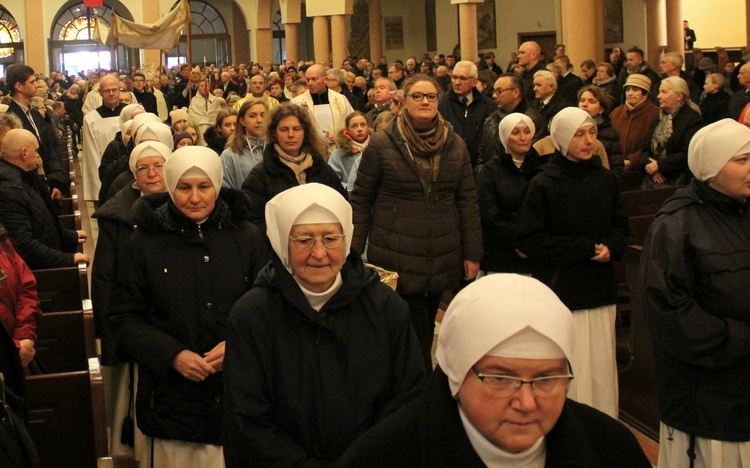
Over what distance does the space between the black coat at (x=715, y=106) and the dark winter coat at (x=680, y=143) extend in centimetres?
266

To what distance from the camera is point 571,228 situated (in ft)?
17.4

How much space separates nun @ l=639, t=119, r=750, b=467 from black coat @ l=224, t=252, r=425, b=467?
1289 mm

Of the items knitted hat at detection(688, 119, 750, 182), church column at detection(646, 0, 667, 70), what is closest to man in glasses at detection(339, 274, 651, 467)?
knitted hat at detection(688, 119, 750, 182)

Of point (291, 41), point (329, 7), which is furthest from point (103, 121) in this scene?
point (291, 41)

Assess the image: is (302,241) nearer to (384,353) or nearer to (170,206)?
(384,353)

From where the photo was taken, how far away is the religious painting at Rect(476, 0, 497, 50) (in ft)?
103

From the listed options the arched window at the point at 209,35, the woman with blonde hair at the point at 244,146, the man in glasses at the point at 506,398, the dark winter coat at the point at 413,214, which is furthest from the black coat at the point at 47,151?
the arched window at the point at 209,35

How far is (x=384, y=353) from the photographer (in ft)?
10.1

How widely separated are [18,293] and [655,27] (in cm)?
2015

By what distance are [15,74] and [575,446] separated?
884 cm

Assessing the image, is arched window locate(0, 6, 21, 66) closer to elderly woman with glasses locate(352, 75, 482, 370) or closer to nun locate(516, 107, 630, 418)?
elderly woman with glasses locate(352, 75, 482, 370)

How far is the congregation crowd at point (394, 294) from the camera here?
212 cm

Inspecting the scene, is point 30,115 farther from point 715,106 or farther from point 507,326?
point 507,326

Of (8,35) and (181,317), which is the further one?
(8,35)
